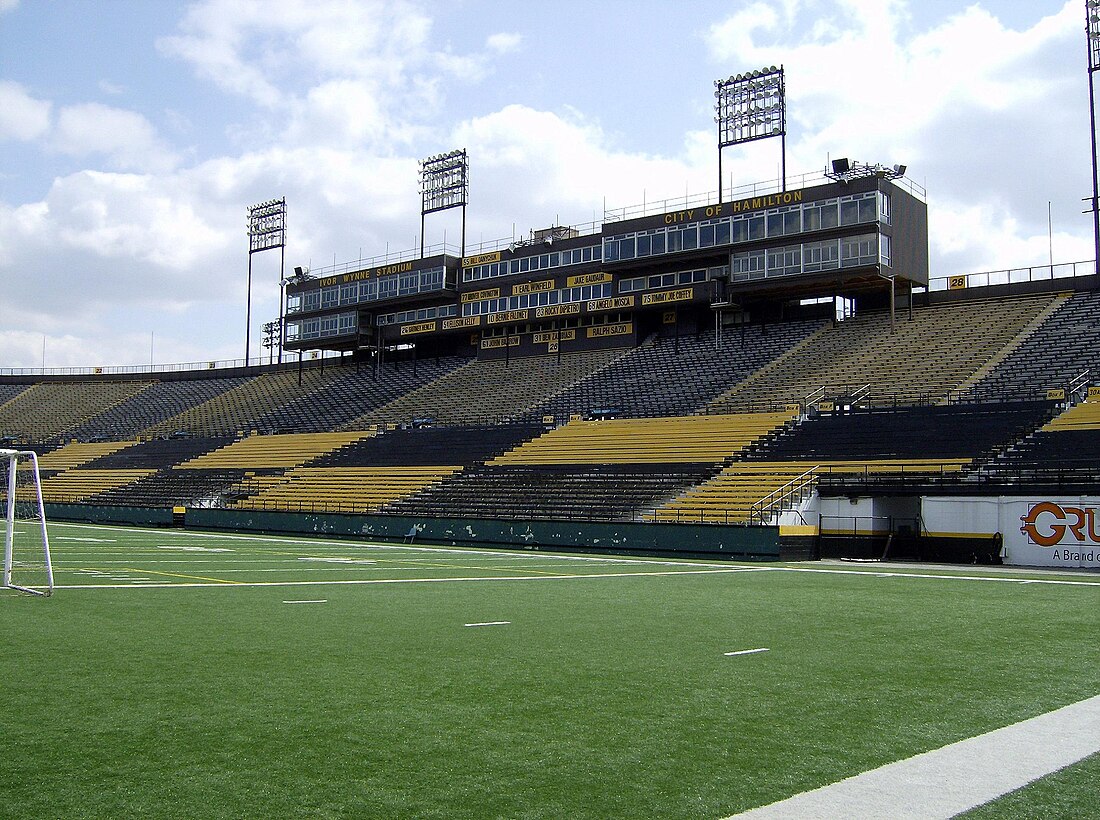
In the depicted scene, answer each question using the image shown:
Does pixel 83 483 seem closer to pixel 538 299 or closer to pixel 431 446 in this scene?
pixel 431 446

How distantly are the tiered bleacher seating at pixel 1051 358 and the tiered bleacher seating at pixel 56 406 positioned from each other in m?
55.1

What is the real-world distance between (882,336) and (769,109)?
52.9 feet

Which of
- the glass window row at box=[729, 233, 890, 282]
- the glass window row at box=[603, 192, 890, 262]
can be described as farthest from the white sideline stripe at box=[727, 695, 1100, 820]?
the glass window row at box=[603, 192, 890, 262]

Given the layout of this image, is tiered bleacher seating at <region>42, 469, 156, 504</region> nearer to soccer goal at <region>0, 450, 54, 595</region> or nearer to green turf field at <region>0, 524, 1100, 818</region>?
soccer goal at <region>0, 450, 54, 595</region>

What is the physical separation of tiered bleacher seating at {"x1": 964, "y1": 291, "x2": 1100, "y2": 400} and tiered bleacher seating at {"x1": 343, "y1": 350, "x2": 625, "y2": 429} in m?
20.5

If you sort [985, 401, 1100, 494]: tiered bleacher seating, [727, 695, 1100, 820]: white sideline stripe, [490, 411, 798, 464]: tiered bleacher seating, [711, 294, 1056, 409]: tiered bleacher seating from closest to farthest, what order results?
[727, 695, 1100, 820]: white sideline stripe
[985, 401, 1100, 494]: tiered bleacher seating
[490, 411, 798, 464]: tiered bleacher seating
[711, 294, 1056, 409]: tiered bleacher seating

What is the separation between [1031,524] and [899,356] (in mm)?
17502

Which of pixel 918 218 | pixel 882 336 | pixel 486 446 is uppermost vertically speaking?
pixel 918 218

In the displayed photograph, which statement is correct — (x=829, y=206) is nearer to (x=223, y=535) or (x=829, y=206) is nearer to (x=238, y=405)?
(x=223, y=535)

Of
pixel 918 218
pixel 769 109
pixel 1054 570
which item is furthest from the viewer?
pixel 769 109

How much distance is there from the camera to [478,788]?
4.77 m

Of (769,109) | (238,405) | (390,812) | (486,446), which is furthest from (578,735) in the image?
(238,405)

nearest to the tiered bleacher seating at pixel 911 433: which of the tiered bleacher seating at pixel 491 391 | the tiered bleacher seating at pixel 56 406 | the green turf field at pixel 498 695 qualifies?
the green turf field at pixel 498 695

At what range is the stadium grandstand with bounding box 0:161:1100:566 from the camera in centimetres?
2802
